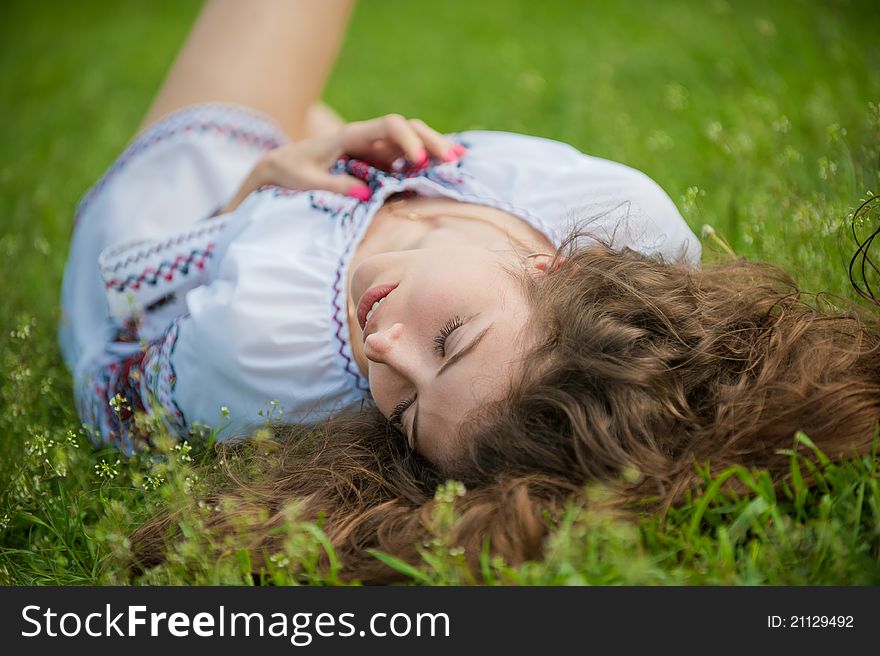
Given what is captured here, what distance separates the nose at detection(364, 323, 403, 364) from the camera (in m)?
2.10

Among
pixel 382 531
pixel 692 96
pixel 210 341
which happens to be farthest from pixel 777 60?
pixel 382 531

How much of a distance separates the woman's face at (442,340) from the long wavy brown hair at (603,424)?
0.16 ft

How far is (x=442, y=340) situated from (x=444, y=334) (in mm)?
15

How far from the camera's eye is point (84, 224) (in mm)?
3416

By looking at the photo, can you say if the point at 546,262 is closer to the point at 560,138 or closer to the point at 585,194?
the point at 585,194

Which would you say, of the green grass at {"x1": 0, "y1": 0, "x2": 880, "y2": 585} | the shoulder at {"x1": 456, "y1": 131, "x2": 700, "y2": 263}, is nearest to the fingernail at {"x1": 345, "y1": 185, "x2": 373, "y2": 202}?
the shoulder at {"x1": 456, "y1": 131, "x2": 700, "y2": 263}

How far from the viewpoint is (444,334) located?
211 centimetres

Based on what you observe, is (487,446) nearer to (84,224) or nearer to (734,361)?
(734,361)

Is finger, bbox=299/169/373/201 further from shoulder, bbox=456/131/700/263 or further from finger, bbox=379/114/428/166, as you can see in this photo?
shoulder, bbox=456/131/700/263

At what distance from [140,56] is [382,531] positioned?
22.7ft

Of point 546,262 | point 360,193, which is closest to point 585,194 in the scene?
point 546,262

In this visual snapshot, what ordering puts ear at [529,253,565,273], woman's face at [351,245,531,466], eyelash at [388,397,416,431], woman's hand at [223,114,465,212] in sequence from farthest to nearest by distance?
woman's hand at [223,114,465,212], ear at [529,253,565,273], eyelash at [388,397,416,431], woman's face at [351,245,531,466]

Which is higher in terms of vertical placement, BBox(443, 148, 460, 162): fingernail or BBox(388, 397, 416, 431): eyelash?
BBox(443, 148, 460, 162): fingernail

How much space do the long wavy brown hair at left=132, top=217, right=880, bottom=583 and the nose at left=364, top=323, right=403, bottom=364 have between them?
0.81 feet
